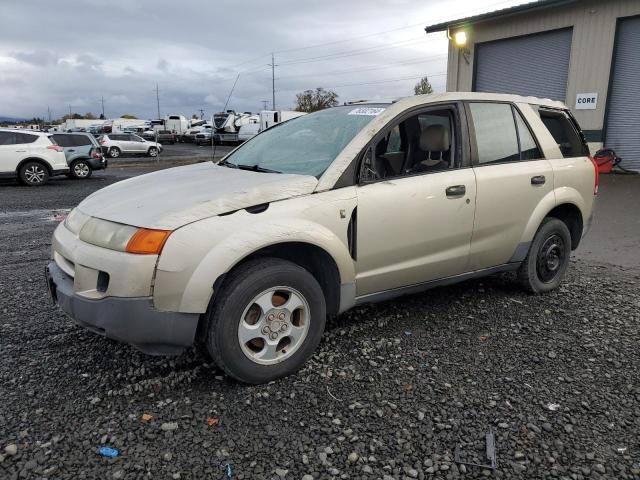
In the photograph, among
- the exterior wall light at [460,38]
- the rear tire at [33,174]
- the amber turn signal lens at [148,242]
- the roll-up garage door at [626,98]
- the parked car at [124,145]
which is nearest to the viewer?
the amber turn signal lens at [148,242]

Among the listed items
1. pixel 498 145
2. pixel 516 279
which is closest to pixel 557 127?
pixel 498 145

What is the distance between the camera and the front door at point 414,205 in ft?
11.0

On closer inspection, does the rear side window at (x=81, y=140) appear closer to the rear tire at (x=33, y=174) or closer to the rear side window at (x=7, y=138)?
the rear tire at (x=33, y=174)

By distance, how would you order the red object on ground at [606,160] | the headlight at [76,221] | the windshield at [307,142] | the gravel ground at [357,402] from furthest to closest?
the red object on ground at [606,160] < the windshield at [307,142] < the headlight at [76,221] < the gravel ground at [357,402]

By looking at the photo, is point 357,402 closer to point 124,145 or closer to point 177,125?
point 124,145

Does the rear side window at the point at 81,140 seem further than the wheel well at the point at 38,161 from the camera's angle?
Yes

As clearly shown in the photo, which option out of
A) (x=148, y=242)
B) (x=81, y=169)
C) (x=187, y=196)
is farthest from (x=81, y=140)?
(x=148, y=242)

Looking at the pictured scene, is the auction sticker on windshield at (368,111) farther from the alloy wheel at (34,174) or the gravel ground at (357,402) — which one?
the alloy wheel at (34,174)

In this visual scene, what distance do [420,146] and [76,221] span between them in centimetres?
242

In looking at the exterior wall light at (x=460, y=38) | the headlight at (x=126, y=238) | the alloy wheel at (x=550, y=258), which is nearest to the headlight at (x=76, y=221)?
the headlight at (x=126, y=238)

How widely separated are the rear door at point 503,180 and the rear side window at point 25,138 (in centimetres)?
1435

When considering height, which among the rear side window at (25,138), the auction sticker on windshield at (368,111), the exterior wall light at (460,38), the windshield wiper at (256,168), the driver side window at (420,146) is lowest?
the rear side window at (25,138)

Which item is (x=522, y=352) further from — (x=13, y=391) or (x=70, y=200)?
(x=70, y=200)

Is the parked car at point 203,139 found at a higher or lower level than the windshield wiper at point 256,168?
lower
